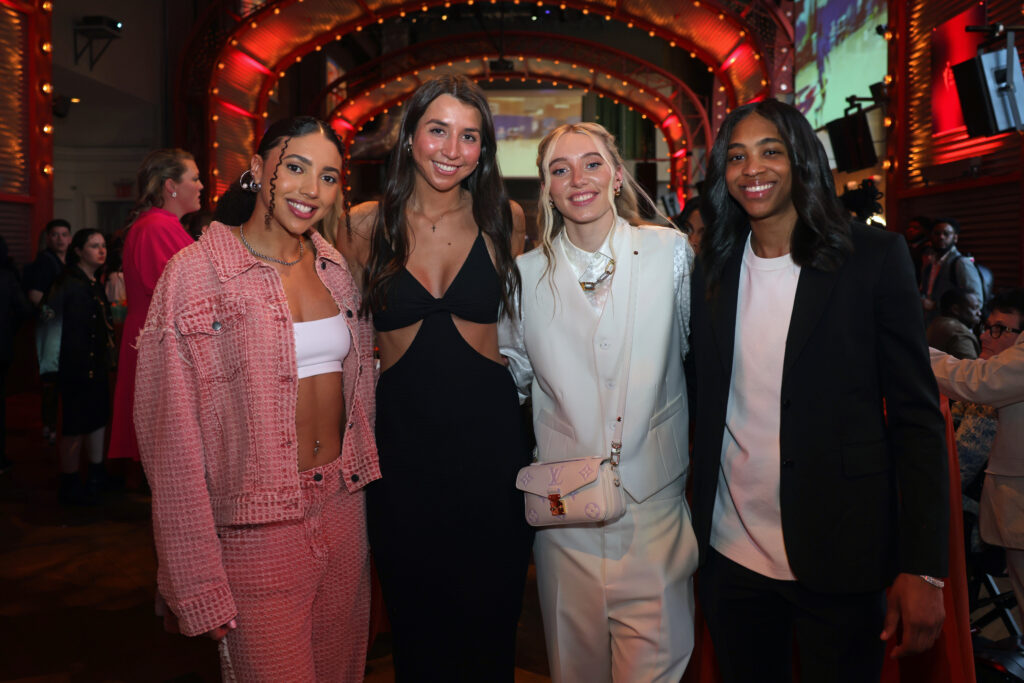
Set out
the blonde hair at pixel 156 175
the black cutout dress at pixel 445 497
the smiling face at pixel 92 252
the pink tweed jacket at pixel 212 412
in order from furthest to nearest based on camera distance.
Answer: the smiling face at pixel 92 252 < the blonde hair at pixel 156 175 < the black cutout dress at pixel 445 497 < the pink tweed jacket at pixel 212 412

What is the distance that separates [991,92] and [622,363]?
497 centimetres

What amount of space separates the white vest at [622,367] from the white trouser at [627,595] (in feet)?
0.37

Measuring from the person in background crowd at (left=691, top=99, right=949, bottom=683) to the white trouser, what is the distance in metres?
0.14

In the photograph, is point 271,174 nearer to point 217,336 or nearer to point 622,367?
point 217,336

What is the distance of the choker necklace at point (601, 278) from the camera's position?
214 centimetres

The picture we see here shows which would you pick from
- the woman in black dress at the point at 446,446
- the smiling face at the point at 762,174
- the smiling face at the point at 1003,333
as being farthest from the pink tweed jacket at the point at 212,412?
the smiling face at the point at 1003,333

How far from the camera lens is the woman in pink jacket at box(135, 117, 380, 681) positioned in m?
1.81

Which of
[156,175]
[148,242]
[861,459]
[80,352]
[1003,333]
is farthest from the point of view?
[80,352]

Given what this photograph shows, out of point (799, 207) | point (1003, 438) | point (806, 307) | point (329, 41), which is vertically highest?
point (329, 41)

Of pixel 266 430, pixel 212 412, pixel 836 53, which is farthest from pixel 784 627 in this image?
pixel 836 53

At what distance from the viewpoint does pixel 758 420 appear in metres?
1.84

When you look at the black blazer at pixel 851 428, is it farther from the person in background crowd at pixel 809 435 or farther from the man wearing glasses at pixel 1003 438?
the man wearing glasses at pixel 1003 438

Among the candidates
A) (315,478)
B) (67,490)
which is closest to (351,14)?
(67,490)

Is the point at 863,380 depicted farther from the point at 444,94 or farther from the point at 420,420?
the point at 444,94
